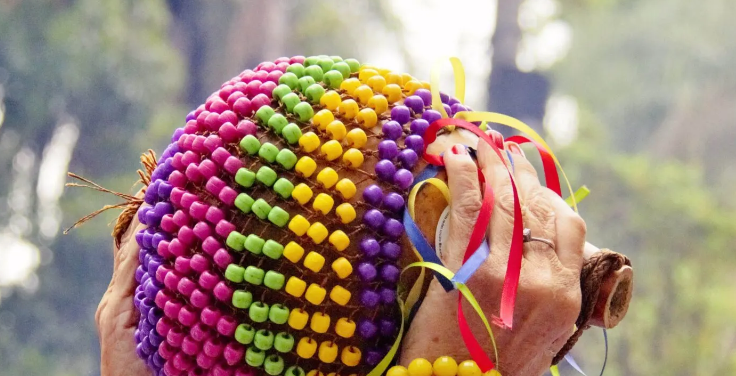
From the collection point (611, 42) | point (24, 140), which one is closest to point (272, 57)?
point (24, 140)

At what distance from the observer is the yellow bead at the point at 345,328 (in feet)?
2.22

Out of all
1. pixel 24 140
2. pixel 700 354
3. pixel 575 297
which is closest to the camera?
pixel 575 297

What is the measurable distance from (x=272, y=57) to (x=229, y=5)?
0.29 metres

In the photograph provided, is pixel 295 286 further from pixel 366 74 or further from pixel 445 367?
pixel 366 74

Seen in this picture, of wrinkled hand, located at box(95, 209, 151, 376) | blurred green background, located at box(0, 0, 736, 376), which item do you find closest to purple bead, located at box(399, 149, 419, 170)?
wrinkled hand, located at box(95, 209, 151, 376)

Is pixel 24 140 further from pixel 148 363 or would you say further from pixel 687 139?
pixel 687 139

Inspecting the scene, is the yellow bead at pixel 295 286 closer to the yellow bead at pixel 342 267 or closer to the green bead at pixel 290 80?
the yellow bead at pixel 342 267

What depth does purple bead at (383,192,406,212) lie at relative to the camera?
685 millimetres

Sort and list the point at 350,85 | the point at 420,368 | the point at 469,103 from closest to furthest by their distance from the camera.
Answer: the point at 420,368 < the point at 350,85 < the point at 469,103

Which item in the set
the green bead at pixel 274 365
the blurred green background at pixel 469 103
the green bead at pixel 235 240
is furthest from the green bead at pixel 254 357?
the blurred green background at pixel 469 103

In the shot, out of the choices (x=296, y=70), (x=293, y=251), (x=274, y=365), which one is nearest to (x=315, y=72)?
(x=296, y=70)

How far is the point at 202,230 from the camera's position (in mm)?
693

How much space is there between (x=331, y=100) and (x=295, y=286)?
0.21 m

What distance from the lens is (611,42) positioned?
2.94 m
